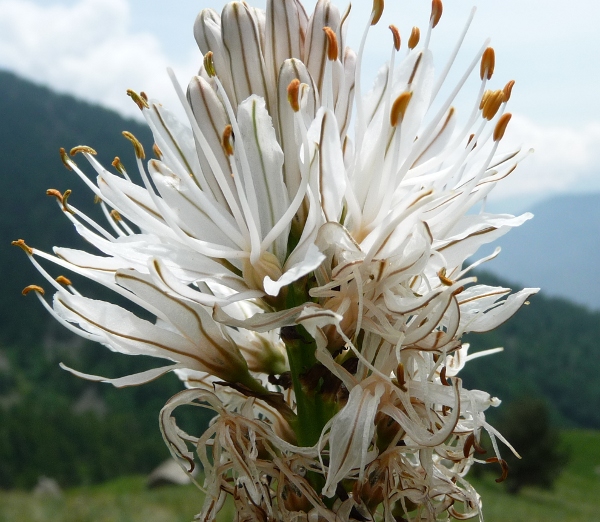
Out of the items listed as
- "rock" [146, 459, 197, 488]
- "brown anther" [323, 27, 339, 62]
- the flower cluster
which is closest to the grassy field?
"rock" [146, 459, 197, 488]

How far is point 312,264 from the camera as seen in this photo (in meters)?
1.34

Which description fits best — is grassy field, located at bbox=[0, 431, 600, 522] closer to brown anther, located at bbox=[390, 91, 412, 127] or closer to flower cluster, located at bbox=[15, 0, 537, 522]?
flower cluster, located at bbox=[15, 0, 537, 522]

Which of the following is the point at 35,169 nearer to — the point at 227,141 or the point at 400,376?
the point at 227,141

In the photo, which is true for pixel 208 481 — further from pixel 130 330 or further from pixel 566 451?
pixel 566 451

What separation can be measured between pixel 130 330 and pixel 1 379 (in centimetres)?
8203

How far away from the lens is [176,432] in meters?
1.63

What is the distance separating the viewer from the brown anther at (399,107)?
4.88 feet

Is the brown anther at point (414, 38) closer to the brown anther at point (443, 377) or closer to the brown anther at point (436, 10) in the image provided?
the brown anther at point (436, 10)

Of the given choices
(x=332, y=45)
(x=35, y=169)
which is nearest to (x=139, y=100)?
(x=332, y=45)

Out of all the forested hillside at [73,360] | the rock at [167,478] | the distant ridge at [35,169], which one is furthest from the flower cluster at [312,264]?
the distant ridge at [35,169]

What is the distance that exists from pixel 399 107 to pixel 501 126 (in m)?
0.30

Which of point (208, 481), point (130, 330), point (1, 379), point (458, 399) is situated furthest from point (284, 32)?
point (1, 379)

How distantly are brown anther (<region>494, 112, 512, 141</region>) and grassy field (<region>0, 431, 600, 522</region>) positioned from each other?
1.63m

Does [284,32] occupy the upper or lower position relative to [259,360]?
upper
